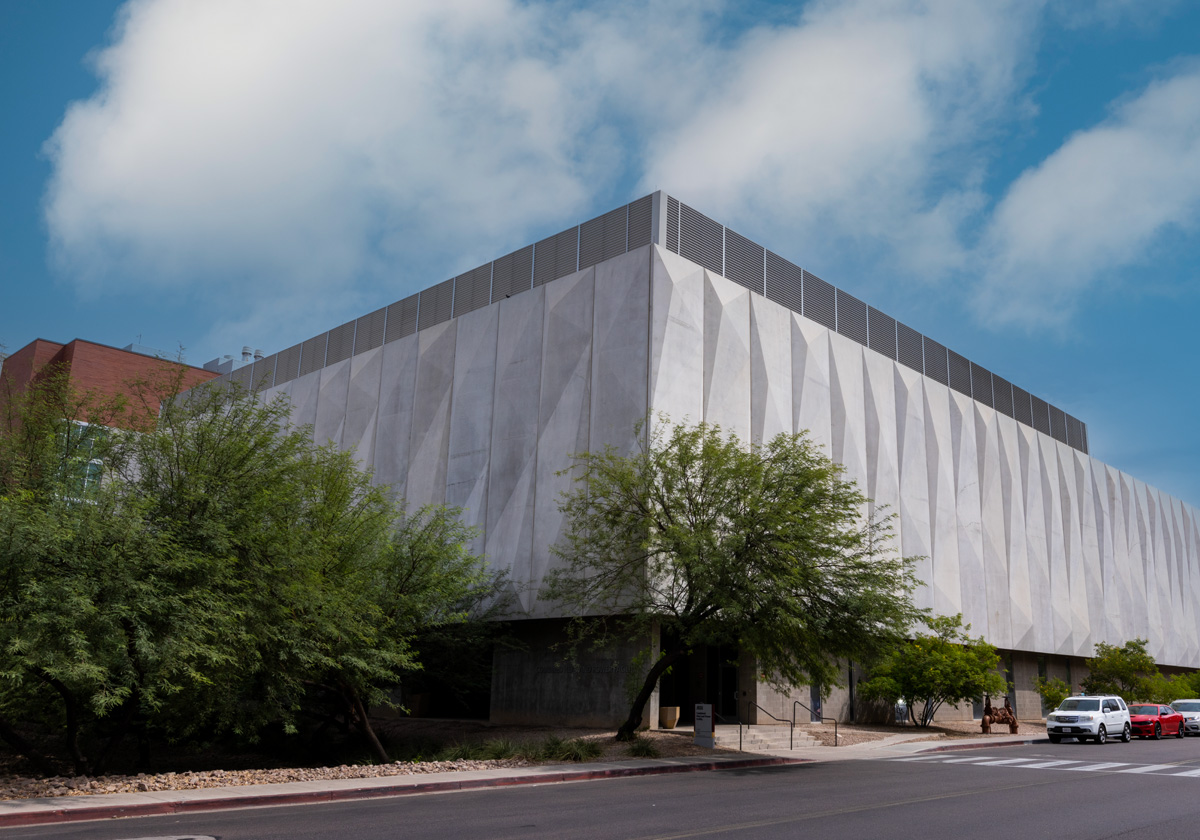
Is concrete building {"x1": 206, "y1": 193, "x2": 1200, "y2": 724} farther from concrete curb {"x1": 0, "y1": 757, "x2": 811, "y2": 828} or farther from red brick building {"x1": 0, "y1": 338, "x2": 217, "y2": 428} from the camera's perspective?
red brick building {"x1": 0, "y1": 338, "x2": 217, "y2": 428}

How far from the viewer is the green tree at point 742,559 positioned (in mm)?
23391

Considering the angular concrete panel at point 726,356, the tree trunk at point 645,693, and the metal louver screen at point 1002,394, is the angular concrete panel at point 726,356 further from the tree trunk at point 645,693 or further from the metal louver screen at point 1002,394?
the metal louver screen at point 1002,394

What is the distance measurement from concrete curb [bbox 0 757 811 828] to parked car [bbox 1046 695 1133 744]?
55.5 ft

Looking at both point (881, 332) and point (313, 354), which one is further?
point (313, 354)

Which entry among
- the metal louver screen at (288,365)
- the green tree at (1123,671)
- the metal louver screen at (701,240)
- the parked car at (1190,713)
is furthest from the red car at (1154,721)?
the metal louver screen at (288,365)

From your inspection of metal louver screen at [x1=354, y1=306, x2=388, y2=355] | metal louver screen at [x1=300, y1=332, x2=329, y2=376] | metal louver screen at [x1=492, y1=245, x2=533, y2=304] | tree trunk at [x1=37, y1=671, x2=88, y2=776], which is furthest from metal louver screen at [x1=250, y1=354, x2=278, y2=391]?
tree trunk at [x1=37, y1=671, x2=88, y2=776]

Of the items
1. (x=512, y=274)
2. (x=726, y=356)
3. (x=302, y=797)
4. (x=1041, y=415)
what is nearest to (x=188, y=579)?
(x=302, y=797)

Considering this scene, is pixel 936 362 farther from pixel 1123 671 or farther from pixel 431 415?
pixel 431 415

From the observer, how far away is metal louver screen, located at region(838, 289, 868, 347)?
1658 inches

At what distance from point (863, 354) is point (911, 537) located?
28.6 ft

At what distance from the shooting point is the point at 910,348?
4647 centimetres

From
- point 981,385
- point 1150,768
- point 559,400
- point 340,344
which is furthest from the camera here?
point 981,385

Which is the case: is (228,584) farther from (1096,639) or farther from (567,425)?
(1096,639)

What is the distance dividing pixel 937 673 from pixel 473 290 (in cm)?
2515
